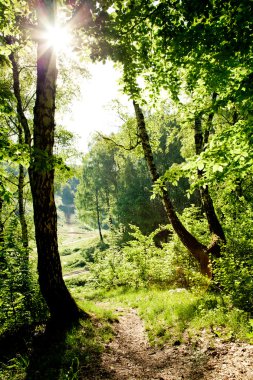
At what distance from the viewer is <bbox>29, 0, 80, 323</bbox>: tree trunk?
7.22 metres

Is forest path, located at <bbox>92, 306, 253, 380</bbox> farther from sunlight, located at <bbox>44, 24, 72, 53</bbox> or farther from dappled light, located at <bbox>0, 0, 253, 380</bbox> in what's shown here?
sunlight, located at <bbox>44, 24, 72, 53</bbox>

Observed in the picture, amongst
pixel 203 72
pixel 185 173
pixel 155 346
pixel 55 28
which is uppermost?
pixel 55 28

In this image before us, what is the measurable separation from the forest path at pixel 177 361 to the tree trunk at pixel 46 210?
174 centimetres

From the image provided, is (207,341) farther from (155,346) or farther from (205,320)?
(155,346)

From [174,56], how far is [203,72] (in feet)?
3.56

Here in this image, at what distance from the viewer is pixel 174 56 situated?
5.60 m

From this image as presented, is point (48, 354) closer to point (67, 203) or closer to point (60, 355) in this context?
point (60, 355)

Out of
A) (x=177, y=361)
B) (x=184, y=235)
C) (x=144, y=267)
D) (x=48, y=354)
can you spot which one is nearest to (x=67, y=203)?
(x=144, y=267)

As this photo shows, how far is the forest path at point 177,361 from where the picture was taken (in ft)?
15.2

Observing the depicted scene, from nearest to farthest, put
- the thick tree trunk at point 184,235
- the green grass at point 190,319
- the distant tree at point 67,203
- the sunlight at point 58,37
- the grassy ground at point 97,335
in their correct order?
the grassy ground at point 97,335
the green grass at point 190,319
the sunlight at point 58,37
the thick tree trunk at point 184,235
the distant tree at point 67,203

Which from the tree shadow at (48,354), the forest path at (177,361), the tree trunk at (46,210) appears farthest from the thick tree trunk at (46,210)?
the forest path at (177,361)

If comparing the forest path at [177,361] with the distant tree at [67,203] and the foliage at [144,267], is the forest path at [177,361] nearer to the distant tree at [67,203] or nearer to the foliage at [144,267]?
the foliage at [144,267]

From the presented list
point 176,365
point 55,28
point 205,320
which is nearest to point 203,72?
point 55,28

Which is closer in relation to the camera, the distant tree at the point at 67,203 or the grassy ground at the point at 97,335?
the grassy ground at the point at 97,335
